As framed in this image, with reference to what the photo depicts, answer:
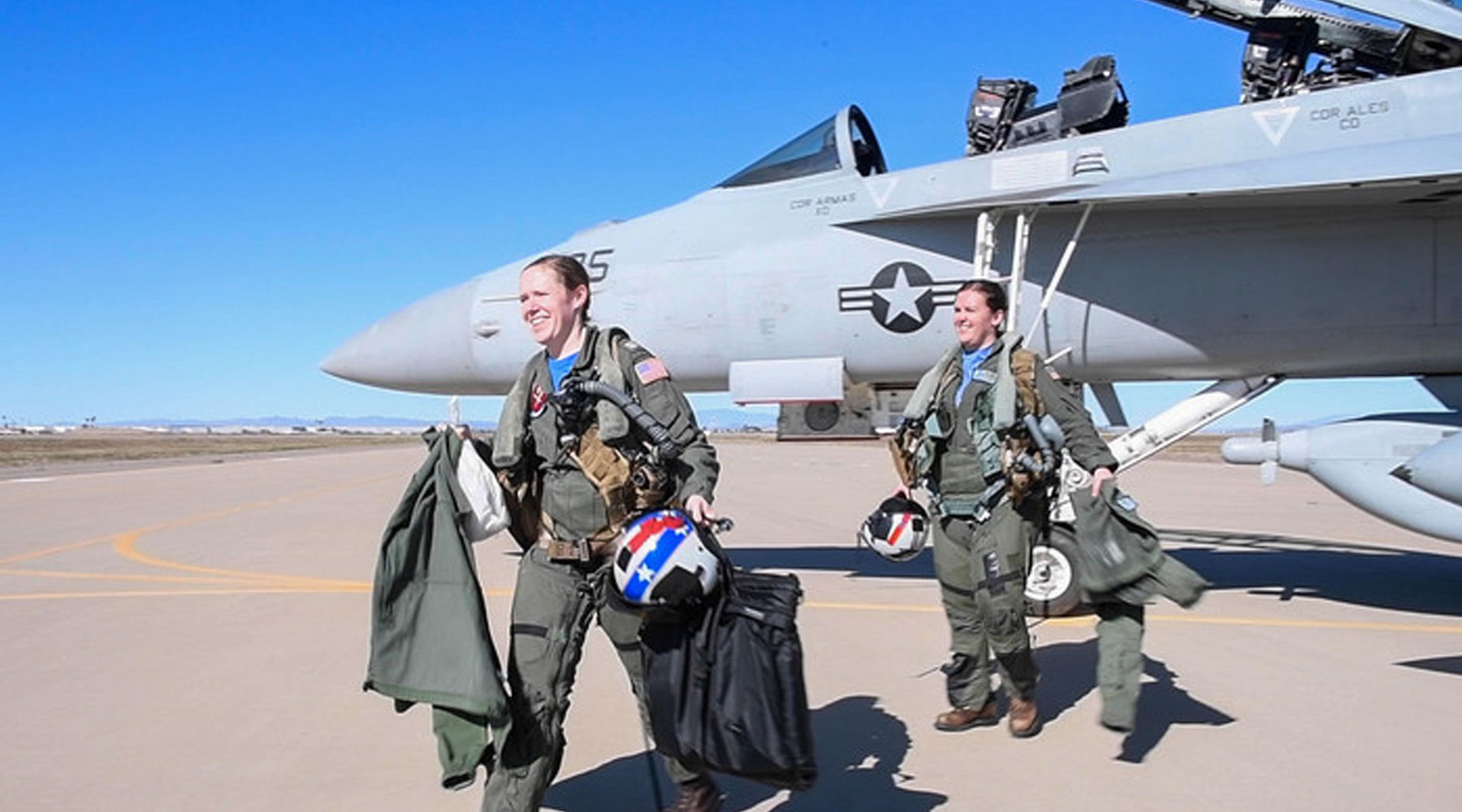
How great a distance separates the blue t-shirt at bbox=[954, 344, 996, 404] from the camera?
14.3 feet

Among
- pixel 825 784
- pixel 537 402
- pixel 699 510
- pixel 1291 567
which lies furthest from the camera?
pixel 1291 567

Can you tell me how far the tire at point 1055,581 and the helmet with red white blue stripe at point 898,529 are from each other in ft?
4.97

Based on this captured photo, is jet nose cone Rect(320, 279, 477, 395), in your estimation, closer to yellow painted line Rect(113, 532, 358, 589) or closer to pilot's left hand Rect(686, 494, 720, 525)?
yellow painted line Rect(113, 532, 358, 589)

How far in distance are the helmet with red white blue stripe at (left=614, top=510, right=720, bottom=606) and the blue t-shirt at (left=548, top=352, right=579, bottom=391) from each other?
0.67 metres

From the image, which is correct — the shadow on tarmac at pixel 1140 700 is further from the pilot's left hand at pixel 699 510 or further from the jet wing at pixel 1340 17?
the jet wing at pixel 1340 17

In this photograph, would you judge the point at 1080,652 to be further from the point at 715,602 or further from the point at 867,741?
the point at 715,602

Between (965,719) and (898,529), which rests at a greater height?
(898,529)

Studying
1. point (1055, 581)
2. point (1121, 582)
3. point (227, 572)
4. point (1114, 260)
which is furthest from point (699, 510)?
point (227, 572)

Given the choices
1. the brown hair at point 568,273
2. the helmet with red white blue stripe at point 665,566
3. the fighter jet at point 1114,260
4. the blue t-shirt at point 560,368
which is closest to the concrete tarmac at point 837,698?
the helmet with red white blue stripe at point 665,566

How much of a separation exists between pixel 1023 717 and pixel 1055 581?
2017 millimetres

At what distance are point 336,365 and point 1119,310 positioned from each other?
6056 millimetres

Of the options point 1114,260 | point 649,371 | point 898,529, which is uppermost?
point 1114,260

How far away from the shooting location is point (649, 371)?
10.4 feet

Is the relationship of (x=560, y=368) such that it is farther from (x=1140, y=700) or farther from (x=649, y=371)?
(x=1140, y=700)
